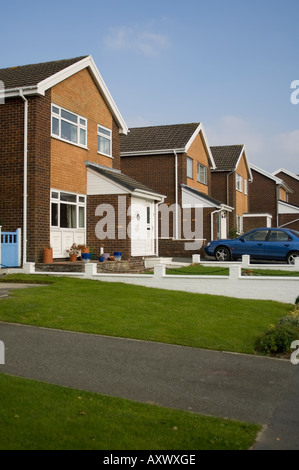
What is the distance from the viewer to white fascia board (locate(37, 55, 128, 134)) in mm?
17942

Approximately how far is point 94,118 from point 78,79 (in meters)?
1.90

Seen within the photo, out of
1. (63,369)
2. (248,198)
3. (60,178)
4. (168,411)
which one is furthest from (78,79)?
(248,198)

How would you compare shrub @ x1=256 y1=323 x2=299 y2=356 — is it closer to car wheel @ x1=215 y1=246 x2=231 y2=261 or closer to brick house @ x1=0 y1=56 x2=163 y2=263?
brick house @ x1=0 y1=56 x2=163 y2=263

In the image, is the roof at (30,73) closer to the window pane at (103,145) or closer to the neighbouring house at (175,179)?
the window pane at (103,145)

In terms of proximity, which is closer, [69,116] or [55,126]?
[55,126]

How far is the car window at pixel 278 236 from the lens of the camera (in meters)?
22.7

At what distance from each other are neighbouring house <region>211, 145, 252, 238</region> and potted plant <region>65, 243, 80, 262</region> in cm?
1874

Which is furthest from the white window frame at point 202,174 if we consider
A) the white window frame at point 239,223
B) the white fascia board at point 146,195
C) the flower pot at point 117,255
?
the flower pot at point 117,255

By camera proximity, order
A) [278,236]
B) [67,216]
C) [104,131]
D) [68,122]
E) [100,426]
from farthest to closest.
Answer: [104,131], [278,236], [68,122], [67,216], [100,426]

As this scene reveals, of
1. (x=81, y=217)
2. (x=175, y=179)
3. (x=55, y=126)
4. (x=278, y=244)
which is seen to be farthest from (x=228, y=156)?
(x=55, y=126)

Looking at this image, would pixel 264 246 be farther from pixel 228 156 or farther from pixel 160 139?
pixel 228 156

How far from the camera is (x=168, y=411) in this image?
5.62 m

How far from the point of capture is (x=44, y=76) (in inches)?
725

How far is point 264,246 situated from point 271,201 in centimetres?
2389
